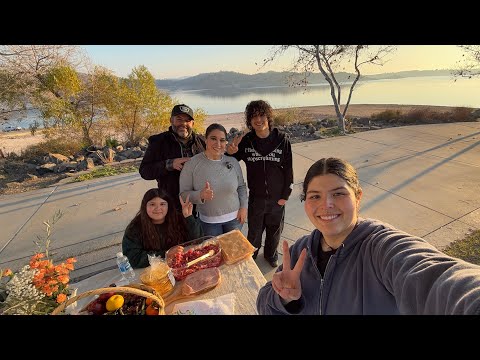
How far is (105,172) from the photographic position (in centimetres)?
679

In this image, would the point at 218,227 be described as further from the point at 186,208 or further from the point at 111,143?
the point at 111,143

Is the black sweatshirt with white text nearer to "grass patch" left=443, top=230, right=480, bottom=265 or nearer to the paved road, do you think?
the paved road

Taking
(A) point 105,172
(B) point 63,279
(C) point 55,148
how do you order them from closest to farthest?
(B) point 63,279 < (A) point 105,172 < (C) point 55,148

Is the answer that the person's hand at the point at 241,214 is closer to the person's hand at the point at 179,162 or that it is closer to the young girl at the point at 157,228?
the young girl at the point at 157,228

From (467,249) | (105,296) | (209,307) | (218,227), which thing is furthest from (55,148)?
(467,249)

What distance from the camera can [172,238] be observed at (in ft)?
7.40

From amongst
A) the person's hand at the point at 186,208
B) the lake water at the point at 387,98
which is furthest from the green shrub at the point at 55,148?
the person's hand at the point at 186,208

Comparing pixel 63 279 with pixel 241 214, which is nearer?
pixel 63 279

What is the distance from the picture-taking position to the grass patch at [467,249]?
2.83m

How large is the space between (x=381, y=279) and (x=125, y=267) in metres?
1.66

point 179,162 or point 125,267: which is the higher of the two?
point 179,162
